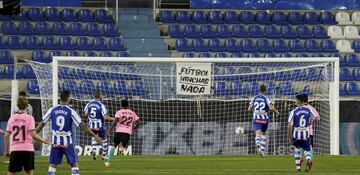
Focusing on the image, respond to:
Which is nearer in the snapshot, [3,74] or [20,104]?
[20,104]

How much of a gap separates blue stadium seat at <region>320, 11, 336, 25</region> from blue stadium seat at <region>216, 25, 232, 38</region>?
4493mm

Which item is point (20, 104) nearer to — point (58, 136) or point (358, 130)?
point (58, 136)

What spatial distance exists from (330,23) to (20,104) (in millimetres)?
26927

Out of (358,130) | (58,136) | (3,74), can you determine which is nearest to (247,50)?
(358,130)

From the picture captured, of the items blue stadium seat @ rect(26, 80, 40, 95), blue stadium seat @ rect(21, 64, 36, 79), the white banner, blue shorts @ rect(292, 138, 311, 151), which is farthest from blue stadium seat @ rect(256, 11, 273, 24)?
blue shorts @ rect(292, 138, 311, 151)

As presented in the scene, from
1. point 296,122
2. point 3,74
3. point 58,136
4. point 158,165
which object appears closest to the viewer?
point 58,136

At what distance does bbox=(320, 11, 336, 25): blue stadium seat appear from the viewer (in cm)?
4216

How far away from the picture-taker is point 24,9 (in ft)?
132

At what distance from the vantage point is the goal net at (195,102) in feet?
102

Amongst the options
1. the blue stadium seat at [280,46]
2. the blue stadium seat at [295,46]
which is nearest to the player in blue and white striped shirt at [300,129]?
the blue stadium seat at [280,46]

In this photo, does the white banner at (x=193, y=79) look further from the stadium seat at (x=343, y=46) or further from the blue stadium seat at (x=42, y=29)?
the stadium seat at (x=343, y=46)

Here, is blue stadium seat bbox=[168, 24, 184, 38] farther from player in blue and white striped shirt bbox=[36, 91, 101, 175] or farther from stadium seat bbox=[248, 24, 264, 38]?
player in blue and white striped shirt bbox=[36, 91, 101, 175]

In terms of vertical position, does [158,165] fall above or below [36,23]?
below

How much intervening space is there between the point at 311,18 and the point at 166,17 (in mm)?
6362
